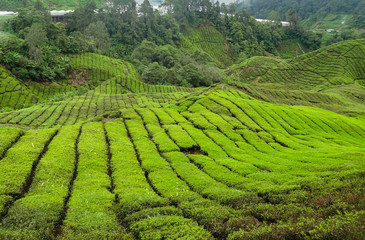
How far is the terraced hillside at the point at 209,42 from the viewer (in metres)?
162

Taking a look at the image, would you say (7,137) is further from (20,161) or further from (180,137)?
(180,137)

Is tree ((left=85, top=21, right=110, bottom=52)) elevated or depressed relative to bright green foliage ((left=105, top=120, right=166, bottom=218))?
elevated

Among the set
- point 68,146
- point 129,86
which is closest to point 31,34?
point 129,86

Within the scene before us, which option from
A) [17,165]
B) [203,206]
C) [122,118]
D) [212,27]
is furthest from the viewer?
[212,27]

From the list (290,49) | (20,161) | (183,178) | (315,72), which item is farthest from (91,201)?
(290,49)

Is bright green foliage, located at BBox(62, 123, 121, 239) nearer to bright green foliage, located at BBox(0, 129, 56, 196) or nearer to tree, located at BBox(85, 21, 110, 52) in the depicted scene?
bright green foliage, located at BBox(0, 129, 56, 196)

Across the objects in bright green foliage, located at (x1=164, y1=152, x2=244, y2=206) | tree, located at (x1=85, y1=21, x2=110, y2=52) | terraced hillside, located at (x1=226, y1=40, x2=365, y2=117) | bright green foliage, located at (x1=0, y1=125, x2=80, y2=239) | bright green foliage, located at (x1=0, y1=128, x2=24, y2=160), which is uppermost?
tree, located at (x1=85, y1=21, x2=110, y2=52)

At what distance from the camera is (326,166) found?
714 inches

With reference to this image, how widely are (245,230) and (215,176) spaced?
288 inches

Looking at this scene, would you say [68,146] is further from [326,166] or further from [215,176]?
[326,166]

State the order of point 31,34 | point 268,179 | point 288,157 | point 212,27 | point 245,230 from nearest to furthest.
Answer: point 245,230, point 268,179, point 288,157, point 31,34, point 212,27

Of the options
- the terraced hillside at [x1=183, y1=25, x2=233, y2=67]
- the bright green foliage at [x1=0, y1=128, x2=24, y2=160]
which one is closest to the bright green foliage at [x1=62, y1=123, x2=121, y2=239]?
the bright green foliage at [x1=0, y1=128, x2=24, y2=160]

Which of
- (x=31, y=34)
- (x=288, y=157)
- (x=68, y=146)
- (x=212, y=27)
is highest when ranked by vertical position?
(x=212, y=27)

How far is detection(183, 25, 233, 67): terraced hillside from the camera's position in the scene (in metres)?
162
